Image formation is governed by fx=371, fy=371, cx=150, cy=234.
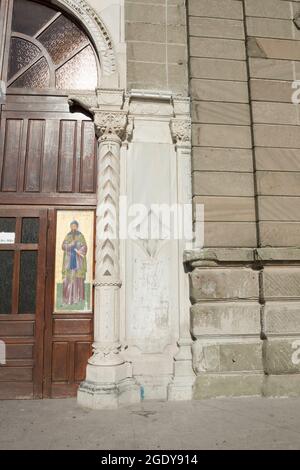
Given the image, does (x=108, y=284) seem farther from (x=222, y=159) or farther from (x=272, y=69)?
(x=272, y=69)

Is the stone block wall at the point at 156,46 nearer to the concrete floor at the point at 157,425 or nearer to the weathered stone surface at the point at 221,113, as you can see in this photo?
the weathered stone surface at the point at 221,113

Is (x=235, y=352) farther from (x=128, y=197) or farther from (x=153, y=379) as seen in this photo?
(x=128, y=197)

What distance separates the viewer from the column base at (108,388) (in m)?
4.38

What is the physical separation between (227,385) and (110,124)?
12.4 ft

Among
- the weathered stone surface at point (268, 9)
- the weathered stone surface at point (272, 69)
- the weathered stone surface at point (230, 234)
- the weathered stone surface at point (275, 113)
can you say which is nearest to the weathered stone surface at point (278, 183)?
the weathered stone surface at point (230, 234)

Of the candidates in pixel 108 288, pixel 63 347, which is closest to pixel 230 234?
pixel 108 288

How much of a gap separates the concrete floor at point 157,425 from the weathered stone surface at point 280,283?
128 cm

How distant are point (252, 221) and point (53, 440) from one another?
3.53 meters

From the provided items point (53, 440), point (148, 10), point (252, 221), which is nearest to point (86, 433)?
point (53, 440)

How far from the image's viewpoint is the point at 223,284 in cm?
488

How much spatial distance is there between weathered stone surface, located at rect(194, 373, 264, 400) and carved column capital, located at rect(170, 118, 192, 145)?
3.21 metres

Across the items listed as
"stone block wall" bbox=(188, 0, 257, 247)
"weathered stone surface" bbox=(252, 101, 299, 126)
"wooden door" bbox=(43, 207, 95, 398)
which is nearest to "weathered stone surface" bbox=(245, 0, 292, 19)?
"stone block wall" bbox=(188, 0, 257, 247)

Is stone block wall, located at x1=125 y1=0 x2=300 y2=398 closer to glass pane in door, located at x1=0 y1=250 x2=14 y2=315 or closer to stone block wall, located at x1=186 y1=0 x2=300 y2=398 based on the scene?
stone block wall, located at x1=186 y1=0 x2=300 y2=398

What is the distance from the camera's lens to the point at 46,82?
561 centimetres
